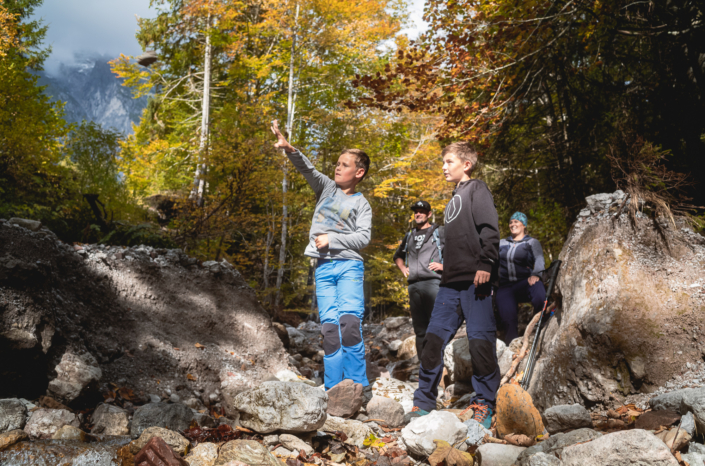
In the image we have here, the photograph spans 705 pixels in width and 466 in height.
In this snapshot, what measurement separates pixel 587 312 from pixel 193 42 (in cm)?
1777

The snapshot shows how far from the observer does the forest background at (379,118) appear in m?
5.50

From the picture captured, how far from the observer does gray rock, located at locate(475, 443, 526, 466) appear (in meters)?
2.14

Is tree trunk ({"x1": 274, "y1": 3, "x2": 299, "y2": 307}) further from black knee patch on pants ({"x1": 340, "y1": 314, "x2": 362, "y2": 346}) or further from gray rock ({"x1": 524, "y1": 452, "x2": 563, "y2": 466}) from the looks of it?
gray rock ({"x1": 524, "y1": 452, "x2": 563, "y2": 466})

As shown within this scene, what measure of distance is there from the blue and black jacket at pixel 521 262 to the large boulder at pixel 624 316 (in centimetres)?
125

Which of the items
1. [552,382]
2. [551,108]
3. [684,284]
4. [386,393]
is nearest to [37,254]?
[386,393]

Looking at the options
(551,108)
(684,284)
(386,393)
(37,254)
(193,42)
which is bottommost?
(386,393)

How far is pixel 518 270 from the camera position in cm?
480

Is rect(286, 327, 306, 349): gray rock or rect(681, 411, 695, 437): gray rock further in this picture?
rect(286, 327, 306, 349): gray rock

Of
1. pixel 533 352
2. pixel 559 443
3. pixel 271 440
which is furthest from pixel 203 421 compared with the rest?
pixel 533 352

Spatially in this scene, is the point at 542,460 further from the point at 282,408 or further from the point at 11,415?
the point at 11,415

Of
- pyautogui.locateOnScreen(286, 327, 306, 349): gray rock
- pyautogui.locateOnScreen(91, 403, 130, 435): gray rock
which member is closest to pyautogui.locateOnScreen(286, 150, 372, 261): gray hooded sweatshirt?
pyautogui.locateOnScreen(91, 403, 130, 435): gray rock

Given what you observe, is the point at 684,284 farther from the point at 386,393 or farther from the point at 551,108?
the point at 551,108

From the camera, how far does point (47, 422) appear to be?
238cm

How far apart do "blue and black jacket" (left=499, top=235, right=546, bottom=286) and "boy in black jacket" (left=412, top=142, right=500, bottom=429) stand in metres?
1.84
